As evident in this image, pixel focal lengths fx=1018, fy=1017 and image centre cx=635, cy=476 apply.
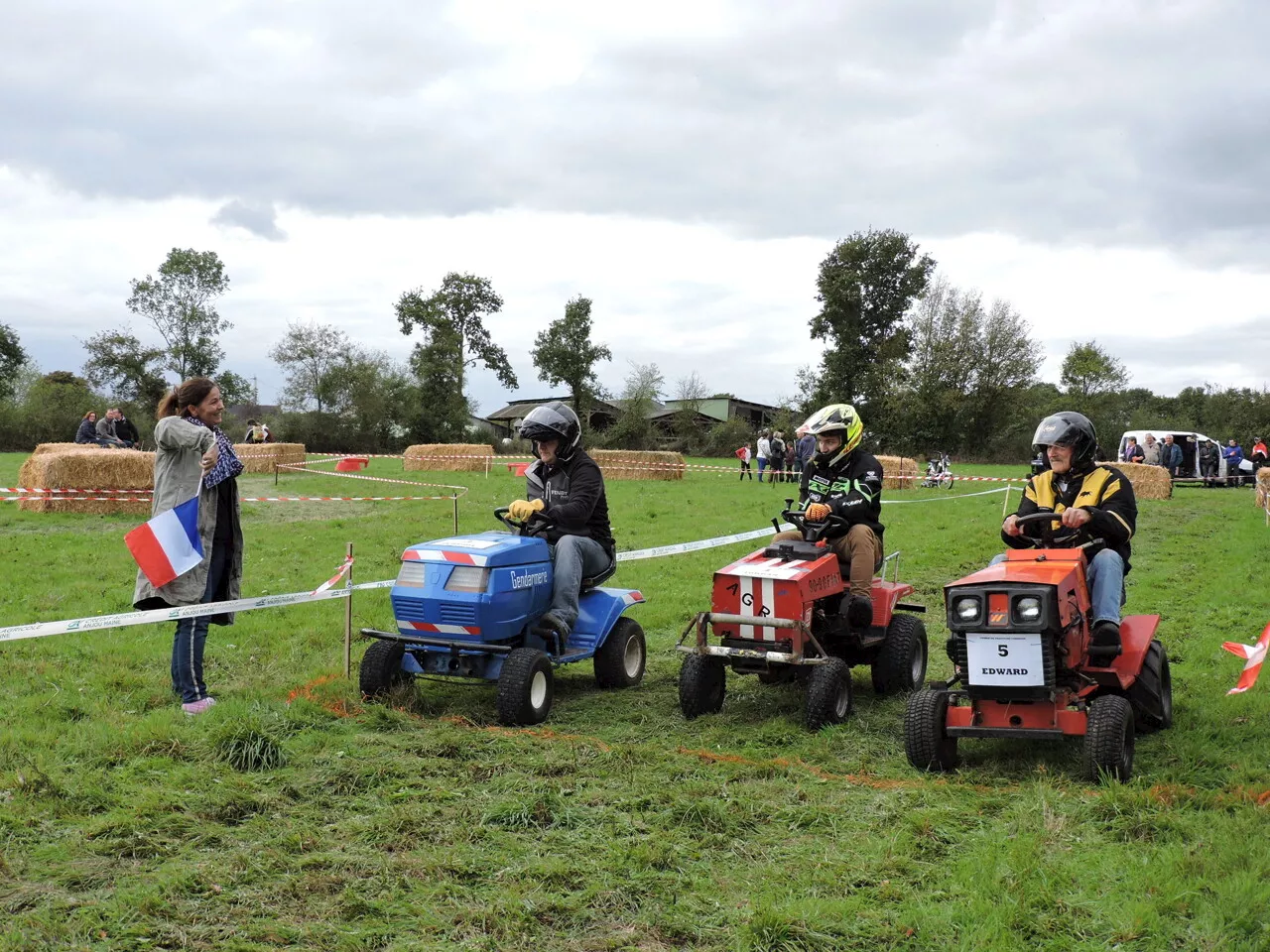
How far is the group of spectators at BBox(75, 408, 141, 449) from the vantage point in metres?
22.2

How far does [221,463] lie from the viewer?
19.1 ft

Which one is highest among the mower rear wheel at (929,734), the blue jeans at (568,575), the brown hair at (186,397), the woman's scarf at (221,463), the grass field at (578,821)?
the brown hair at (186,397)

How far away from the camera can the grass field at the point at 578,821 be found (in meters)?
3.24

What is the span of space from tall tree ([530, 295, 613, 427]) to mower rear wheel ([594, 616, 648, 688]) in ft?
183

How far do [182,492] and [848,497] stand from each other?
399 cm

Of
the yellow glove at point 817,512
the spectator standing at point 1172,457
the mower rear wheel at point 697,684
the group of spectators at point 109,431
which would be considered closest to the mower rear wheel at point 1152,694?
the yellow glove at point 817,512

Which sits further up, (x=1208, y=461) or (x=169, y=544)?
(x=1208, y=461)

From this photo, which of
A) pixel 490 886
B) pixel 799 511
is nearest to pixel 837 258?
pixel 799 511

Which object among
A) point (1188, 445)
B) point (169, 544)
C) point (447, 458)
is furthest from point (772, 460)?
point (169, 544)

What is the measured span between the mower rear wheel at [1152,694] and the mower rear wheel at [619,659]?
2.97 meters

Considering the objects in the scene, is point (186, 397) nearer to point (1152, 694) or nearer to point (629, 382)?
Result: point (1152, 694)

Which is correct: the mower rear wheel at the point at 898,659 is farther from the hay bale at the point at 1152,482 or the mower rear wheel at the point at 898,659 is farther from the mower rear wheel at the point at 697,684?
the hay bale at the point at 1152,482

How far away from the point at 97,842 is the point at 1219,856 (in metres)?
4.12

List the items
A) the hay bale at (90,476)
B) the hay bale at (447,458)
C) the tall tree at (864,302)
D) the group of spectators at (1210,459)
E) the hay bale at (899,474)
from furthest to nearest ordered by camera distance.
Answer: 1. the tall tree at (864,302)
2. the group of spectators at (1210,459)
3. the hay bale at (447,458)
4. the hay bale at (899,474)
5. the hay bale at (90,476)
